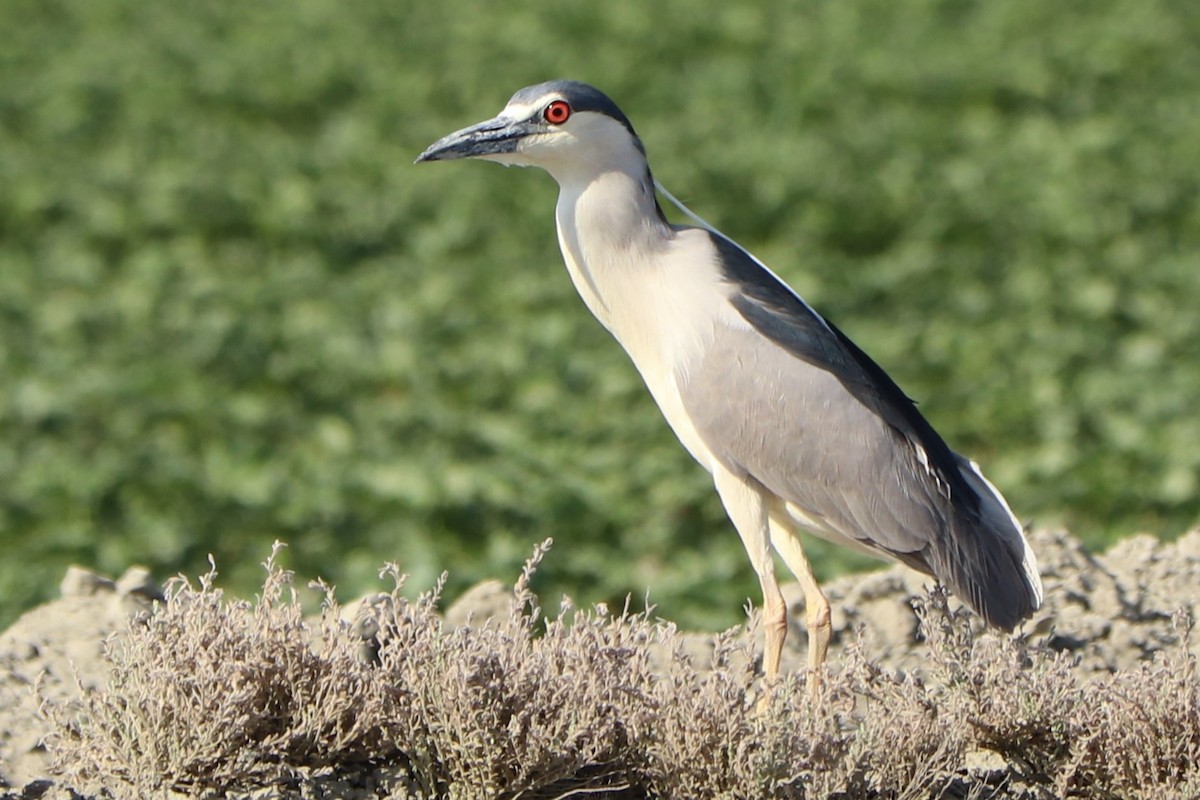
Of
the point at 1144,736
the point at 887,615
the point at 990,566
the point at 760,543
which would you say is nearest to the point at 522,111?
the point at 760,543

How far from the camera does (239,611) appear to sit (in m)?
4.16

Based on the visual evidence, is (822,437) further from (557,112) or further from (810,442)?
(557,112)

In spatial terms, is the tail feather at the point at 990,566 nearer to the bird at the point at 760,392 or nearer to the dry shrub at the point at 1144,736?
the bird at the point at 760,392

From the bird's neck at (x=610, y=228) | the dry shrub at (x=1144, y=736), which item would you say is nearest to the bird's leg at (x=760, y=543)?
the bird's neck at (x=610, y=228)

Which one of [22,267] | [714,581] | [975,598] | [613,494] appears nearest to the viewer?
[975,598]

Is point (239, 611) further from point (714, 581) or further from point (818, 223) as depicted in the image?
point (818, 223)

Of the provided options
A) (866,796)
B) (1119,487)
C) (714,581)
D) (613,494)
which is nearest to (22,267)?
(613,494)

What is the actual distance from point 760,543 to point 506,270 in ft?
24.6

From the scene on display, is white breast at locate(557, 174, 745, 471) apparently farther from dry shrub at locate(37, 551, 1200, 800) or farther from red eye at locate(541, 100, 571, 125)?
dry shrub at locate(37, 551, 1200, 800)

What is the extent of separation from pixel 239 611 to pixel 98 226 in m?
9.39

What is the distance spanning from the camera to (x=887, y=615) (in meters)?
5.74

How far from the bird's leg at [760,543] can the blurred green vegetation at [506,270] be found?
103 inches

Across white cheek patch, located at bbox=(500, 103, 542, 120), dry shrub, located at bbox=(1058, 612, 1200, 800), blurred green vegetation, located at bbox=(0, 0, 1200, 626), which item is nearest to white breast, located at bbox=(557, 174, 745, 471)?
white cheek patch, located at bbox=(500, 103, 542, 120)

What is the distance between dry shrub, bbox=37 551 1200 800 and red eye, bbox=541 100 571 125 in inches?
58.3
